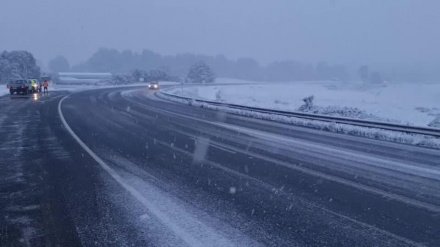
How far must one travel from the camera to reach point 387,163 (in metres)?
9.11

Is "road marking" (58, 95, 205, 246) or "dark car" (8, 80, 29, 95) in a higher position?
"road marking" (58, 95, 205, 246)

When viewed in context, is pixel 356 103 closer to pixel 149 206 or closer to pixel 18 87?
pixel 18 87

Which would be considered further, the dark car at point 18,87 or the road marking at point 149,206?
the dark car at point 18,87

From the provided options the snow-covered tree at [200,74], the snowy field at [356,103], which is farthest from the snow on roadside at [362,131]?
the snow-covered tree at [200,74]

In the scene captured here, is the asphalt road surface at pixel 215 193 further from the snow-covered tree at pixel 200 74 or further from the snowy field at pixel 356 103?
the snow-covered tree at pixel 200 74

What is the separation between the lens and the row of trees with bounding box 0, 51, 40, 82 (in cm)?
7588

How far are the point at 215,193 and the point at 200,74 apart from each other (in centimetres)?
10448

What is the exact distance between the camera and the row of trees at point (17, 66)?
249 feet

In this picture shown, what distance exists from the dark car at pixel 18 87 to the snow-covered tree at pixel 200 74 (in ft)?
236

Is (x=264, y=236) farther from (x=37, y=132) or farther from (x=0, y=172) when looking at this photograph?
(x=37, y=132)

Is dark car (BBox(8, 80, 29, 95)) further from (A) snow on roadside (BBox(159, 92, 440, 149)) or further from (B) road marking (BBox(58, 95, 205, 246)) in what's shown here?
(B) road marking (BBox(58, 95, 205, 246))

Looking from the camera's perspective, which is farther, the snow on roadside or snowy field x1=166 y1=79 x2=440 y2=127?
snowy field x1=166 y1=79 x2=440 y2=127

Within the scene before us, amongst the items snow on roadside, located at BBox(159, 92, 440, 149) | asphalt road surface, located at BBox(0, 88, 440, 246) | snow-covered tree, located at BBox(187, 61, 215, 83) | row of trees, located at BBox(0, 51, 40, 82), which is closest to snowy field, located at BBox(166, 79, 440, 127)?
snow on roadside, located at BBox(159, 92, 440, 149)

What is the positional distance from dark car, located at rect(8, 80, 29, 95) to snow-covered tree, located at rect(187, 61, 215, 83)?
71.9 meters
